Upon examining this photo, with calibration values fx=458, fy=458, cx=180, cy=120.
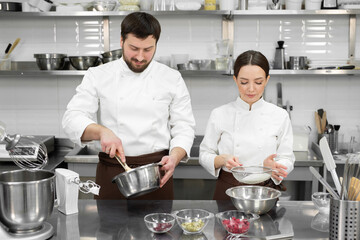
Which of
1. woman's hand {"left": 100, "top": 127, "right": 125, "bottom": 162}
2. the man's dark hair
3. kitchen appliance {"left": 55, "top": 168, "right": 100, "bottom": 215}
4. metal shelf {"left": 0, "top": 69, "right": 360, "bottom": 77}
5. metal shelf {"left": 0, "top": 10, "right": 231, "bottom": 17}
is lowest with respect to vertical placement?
kitchen appliance {"left": 55, "top": 168, "right": 100, "bottom": 215}

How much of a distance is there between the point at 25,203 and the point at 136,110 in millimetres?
933

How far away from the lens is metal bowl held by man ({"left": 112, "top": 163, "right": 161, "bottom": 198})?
1.75m

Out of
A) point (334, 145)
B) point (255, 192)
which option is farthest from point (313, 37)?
point (255, 192)

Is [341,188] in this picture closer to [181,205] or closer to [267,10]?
[181,205]

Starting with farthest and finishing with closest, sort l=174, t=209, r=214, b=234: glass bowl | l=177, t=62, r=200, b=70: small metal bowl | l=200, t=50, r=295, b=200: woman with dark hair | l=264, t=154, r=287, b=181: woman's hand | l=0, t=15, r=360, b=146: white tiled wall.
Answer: l=0, t=15, r=360, b=146: white tiled wall < l=177, t=62, r=200, b=70: small metal bowl < l=200, t=50, r=295, b=200: woman with dark hair < l=264, t=154, r=287, b=181: woman's hand < l=174, t=209, r=214, b=234: glass bowl

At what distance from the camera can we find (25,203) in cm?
156

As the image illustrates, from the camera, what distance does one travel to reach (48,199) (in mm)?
1618

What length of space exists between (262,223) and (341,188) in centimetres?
35

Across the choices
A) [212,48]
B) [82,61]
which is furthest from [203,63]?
[82,61]

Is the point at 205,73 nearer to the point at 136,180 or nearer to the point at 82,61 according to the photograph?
the point at 82,61

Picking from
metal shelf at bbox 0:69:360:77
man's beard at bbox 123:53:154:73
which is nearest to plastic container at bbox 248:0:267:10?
metal shelf at bbox 0:69:360:77

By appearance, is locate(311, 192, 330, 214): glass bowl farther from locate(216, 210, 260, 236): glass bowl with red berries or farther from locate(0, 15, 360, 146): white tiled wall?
locate(0, 15, 360, 146): white tiled wall

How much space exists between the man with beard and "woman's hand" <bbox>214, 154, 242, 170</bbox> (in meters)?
0.17

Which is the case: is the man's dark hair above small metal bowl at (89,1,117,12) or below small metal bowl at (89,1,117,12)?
below
